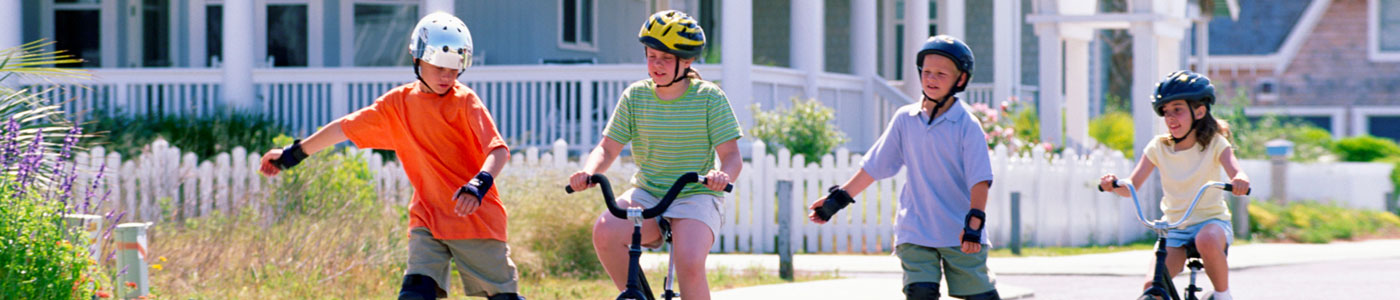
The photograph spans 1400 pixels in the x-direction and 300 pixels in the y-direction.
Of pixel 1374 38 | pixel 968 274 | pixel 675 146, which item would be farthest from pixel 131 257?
pixel 1374 38

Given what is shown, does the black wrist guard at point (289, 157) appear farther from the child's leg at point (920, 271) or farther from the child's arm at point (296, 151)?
the child's leg at point (920, 271)

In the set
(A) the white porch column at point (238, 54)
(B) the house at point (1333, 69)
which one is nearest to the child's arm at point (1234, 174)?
(A) the white porch column at point (238, 54)

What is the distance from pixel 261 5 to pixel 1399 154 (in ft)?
59.5

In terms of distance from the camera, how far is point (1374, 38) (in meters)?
33.0

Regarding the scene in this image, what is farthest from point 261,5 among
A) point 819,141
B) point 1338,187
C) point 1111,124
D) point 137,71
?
point 1338,187

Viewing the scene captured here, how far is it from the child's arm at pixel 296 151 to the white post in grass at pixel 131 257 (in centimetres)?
215

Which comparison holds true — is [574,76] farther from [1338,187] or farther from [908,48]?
[1338,187]

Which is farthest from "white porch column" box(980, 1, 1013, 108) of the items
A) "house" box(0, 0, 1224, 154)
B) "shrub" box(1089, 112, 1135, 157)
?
"shrub" box(1089, 112, 1135, 157)

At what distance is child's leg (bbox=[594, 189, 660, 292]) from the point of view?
19.0ft

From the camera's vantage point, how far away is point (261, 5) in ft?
60.4

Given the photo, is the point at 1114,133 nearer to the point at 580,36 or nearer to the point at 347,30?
the point at 580,36

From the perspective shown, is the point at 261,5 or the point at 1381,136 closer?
the point at 261,5

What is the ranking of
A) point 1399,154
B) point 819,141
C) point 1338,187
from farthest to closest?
1. point 1399,154
2. point 1338,187
3. point 819,141

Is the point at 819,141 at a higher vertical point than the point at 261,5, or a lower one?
lower
